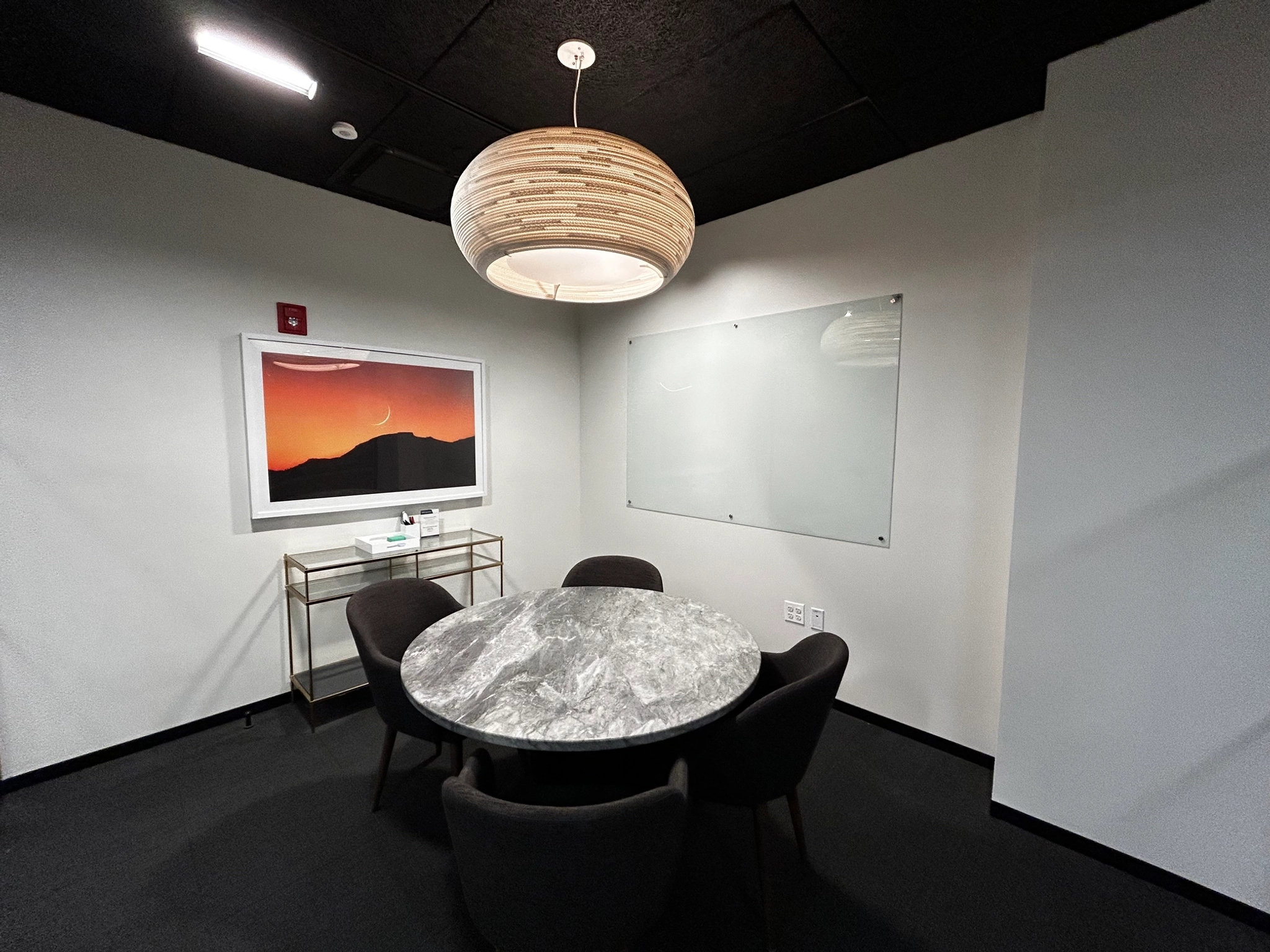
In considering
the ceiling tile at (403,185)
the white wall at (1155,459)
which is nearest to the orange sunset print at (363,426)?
the ceiling tile at (403,185)

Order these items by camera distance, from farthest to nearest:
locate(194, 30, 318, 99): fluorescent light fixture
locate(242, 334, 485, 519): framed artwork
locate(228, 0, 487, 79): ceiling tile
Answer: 1. locate(242, 334, 485, 519): framed artwork
2. locate(194, 30, 318, 99): fluorescent light fixture
3. locate(228, 0, 487, 79): ceiling tile

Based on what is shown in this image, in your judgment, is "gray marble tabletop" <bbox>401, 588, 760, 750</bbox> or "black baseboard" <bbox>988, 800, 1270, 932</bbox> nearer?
"gray marble tabletop" <bbox>401, 588, 760, 750</bbox>

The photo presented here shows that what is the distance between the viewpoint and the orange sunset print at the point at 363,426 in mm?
2570

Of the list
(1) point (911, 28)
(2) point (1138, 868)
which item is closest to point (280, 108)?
(1) point (911, 28)

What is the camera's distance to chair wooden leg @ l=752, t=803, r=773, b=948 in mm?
1435

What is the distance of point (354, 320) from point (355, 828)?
2422mm

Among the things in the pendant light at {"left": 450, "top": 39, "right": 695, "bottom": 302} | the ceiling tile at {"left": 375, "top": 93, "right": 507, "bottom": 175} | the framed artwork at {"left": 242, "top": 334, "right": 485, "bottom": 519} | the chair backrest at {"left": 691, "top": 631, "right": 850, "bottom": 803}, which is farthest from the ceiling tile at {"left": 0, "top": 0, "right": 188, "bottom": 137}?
the chair backrest at {"left": 691, "top": 631, "right": 850, "bottom": 803}

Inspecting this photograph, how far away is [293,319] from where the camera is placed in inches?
102

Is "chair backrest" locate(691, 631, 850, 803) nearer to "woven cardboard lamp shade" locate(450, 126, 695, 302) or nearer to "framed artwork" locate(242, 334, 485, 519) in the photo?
"woven cardboard lamp shade" locate(450, 126, 695, 302)

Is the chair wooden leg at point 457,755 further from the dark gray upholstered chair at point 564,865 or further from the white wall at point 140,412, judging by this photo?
the white wall at point 140,412

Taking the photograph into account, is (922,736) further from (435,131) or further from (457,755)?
(435,131)

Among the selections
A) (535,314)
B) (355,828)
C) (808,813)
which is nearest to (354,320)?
(535,314)

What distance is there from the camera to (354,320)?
280 cm

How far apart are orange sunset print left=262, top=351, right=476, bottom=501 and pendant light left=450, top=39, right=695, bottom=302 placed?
1751 millimetres
